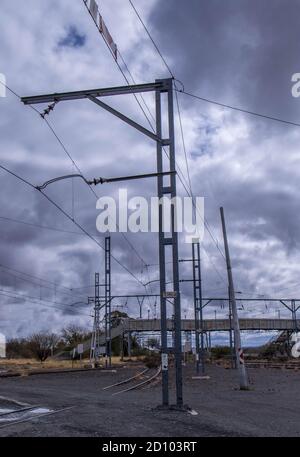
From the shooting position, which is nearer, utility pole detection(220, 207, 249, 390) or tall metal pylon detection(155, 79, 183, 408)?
tall metal pylon detection(155, 79, 183, 408)

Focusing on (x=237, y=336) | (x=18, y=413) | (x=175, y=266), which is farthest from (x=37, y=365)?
(x=18, y=413)

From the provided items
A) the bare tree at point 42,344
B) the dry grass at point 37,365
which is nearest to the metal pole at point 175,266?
the dry grass at point 37,365

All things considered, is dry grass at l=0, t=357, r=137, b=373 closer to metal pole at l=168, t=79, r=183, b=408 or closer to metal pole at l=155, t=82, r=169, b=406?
metal pole at l=155, t=82, r=169, b=406

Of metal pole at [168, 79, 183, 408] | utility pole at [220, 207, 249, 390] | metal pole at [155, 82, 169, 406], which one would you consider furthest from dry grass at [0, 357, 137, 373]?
metal pole at [168, 79, 183, 408]

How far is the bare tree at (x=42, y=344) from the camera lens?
116 m

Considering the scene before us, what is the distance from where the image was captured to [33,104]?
19.8 m

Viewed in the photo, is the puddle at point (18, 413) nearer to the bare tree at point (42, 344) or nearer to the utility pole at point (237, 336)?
the utility pole at point (237, 336)

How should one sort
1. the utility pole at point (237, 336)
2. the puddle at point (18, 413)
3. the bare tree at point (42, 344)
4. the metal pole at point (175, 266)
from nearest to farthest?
the puddle at point (18, 413)
the metal pole at point (175, 266)
the utility pole at point (237, 336)
the bare tree at point (42, 344)

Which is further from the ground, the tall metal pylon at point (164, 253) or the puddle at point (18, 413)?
the tall metal pylon at point (164, 253)

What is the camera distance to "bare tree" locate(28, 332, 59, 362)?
115912 mm

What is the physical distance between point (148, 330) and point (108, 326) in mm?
40803
